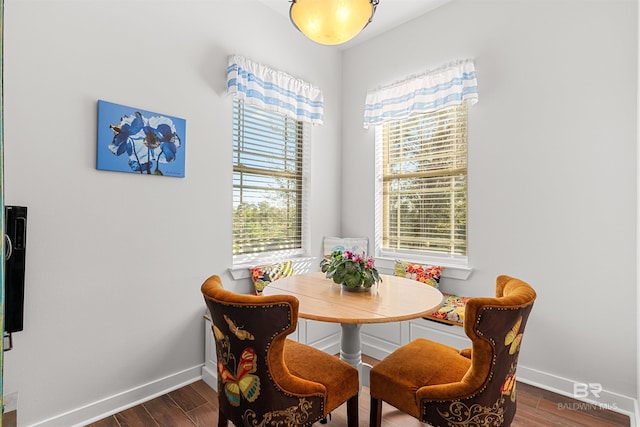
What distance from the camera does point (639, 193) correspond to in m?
1.91

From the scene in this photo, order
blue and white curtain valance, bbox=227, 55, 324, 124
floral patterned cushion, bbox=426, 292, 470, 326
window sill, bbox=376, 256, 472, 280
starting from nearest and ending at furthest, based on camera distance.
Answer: floral patterned cushion, bbox=426, 292, 470, 326 < blue and white curtain valance, bbox=227, 55, 324, 124 < window sill, bbox=376, 256, 472, 280

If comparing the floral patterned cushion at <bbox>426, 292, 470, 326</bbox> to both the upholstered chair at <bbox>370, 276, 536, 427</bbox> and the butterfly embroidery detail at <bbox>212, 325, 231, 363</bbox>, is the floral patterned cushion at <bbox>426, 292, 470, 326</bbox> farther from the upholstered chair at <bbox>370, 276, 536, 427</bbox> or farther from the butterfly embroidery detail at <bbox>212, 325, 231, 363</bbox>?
the butterfly embroidery detail at <bbox>212, 325, 231, 363</bbox>

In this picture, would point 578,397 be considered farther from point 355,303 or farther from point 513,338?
point 355,303

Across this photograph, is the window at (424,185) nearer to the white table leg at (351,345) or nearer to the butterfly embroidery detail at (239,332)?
the white table leg at (351,345)

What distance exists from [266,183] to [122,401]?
1.90 meters

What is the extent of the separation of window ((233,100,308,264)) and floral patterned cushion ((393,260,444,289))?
99 cm

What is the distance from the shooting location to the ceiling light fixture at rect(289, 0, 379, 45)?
157 cm

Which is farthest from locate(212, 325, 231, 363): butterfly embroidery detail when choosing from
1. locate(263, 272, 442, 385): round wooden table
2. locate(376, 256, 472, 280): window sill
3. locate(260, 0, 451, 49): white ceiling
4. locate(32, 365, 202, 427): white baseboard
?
locate(260, 0, 451, 49): white ceiling

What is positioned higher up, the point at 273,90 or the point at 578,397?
the point at 273,90

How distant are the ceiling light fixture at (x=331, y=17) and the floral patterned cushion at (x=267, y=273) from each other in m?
1.80

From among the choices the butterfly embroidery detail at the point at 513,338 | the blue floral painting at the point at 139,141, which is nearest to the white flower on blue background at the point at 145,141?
the blue floral painting at the point at 139,141

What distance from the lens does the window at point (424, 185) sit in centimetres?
287

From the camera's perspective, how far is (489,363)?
49.9 inches

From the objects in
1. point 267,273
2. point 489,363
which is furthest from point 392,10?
point 489,363
